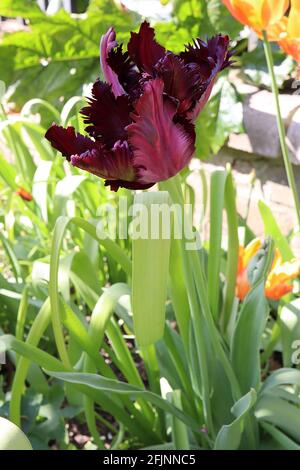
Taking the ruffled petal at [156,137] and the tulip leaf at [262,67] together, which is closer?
the ruffled petal at [156,137]

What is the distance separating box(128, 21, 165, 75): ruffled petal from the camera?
66cm

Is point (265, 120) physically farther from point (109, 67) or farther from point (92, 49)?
point (109, 67)

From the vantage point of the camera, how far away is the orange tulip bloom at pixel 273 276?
40.5 inches

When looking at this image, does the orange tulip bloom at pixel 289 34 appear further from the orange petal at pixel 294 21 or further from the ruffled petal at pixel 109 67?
the ruffled petal at pixel 109 67

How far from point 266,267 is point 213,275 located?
13cm

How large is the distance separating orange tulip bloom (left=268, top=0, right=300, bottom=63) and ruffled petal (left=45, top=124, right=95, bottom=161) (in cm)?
47

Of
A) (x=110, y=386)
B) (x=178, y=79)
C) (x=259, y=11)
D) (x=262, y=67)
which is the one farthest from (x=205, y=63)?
(x=262, y=67)

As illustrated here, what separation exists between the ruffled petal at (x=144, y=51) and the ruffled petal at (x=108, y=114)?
0.05 m

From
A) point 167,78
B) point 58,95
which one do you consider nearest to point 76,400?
point 167,78

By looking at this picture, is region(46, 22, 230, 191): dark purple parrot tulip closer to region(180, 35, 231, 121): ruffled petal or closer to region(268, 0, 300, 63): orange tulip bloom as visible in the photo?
region(180, 35, 231, 121): ruffled petal

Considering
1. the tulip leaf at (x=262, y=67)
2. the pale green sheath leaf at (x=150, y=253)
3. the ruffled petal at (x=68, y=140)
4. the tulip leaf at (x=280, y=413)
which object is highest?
the tulip leaf at (x=262, y=67)

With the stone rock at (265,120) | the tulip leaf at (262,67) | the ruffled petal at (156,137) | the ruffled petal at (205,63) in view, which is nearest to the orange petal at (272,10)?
the ruffled petal at (205,63)

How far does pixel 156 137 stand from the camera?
600 millimetres

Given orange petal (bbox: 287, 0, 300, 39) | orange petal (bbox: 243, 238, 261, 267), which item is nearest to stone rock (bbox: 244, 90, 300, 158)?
orange petal (bbox: 243, 238, 261, 267)
